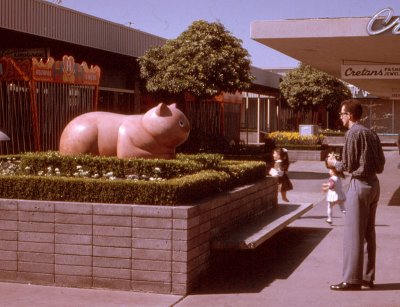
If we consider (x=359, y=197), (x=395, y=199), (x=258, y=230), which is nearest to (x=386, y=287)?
(x=359, y=197)

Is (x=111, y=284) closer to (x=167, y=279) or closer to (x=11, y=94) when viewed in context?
(x=167, y=279)

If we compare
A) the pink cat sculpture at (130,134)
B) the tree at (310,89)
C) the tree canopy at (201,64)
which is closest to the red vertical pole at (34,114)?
the pink cat sculpture at (130,134)

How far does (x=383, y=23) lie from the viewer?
14625mm

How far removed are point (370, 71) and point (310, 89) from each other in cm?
2715

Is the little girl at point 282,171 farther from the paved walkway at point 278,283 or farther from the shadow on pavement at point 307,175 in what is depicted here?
the shadow on pavement at point 307,175

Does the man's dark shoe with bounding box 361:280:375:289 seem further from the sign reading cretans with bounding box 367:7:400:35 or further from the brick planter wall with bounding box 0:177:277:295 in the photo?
the sign reading cretans with bounding box 367:7:400:35

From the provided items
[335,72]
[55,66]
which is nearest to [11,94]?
[55,66]

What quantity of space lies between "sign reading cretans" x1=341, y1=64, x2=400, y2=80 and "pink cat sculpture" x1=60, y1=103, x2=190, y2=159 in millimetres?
10425

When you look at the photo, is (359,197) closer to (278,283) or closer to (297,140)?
(278,283)

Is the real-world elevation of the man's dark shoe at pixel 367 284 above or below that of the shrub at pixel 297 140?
below

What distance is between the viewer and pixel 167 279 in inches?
284

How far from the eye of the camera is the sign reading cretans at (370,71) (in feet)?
62.4

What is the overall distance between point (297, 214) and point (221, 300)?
3852mm

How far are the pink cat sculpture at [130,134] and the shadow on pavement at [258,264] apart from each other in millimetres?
1743
